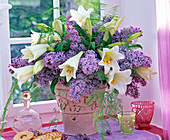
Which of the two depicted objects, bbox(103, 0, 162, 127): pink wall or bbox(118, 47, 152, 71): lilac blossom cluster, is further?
bbox(103, 0, 162, 127): pink wall

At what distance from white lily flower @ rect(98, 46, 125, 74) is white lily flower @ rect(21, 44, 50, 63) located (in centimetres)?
24

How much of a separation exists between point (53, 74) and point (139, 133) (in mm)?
469

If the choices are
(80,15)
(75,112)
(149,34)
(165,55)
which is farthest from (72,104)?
(149,34)

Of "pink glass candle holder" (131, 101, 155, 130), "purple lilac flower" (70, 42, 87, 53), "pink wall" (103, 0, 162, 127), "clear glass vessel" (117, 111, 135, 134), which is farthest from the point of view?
"pink wall" (103, 0, 162, 127)

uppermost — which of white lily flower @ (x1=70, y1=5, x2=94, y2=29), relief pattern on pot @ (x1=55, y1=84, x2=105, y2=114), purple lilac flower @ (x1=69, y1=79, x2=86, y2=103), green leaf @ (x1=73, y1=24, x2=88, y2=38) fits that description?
white lily flower @ (x1=70, y1=5, x2=94, y2=29)

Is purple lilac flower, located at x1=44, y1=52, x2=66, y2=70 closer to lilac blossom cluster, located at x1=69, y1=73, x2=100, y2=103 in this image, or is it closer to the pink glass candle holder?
lilac blossom cluster, located at x1=69, y1=73, x2=100, y2=103

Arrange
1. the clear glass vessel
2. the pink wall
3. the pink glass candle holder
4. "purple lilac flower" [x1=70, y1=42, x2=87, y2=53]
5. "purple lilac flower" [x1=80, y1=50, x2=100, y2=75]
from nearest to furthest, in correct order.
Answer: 1. "purple lilac flower" [x1=80, y1=50, x2=100, y2=75]
2. "purple lilac flower" [x1=70, y1=42, x2=87, y2=53]
3. the clear glass vessel
4. the pink glass candle holder
5. the pink wall

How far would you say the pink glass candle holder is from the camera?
141cm

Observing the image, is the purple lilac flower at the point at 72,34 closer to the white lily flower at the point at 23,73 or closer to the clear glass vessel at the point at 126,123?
the white lily flower at the point at 23,73

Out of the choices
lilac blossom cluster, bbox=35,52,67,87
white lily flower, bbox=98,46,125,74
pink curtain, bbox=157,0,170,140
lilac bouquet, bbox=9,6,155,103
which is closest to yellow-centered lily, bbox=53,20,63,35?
lilac bouquet, bbox=9,6,155,103

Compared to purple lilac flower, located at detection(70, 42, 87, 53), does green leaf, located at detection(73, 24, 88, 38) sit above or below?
above

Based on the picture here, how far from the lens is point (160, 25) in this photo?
134 cm

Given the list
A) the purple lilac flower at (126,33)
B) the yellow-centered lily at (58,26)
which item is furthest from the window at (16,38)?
the purple lilac flower at (126,33)

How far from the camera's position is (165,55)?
1.31 metres
